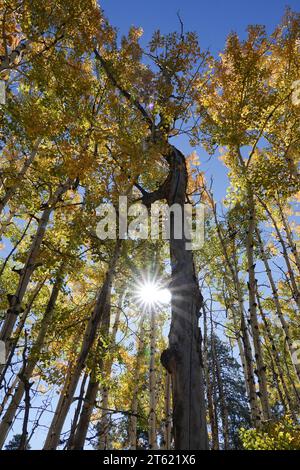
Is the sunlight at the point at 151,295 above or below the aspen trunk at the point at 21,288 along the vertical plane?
above

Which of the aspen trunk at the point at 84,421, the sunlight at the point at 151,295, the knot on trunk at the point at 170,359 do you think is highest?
the sunlight at the point at 151,295

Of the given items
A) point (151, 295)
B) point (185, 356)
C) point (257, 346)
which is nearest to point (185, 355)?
point (185, 356)

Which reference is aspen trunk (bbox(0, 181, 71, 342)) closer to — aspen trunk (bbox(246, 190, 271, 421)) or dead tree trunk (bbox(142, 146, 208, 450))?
dead tree trunk (bbox(142, 146, 208, 450))

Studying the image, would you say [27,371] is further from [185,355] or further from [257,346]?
[257,346]

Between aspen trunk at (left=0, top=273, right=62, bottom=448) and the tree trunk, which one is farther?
aspen trunk at (left=0, top=273, right=62, bottom=448)

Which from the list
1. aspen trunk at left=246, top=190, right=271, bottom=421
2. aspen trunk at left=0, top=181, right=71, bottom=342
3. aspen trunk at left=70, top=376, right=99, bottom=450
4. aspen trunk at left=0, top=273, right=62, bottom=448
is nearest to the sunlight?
aspen trunk at left=246, top=190, right=271, bottom=421

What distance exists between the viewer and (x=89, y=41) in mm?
8188

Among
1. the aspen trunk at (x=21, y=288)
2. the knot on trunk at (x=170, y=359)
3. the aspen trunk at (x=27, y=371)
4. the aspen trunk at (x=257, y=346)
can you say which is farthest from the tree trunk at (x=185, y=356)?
the aspen trunk at (x=27, y=371)

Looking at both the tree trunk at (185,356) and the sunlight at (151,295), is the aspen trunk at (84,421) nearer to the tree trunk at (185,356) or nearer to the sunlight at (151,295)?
the tree trunk at (185,356)

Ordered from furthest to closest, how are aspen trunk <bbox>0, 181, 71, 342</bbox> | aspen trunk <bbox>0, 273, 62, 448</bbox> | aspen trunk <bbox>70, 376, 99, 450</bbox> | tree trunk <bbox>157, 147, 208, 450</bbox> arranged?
aspen trunk <bbox>0, 273, 62, 448</bbox>
aspen trunk <bbox>0, 181, 71, 342</bbox>
aspen trunk <bbox>70, 376, 99, 450</bbox>
tree trunk <bbox>157, 147, 208, 450</bbox>

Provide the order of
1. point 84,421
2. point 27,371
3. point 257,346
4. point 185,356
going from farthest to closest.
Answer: point 27,371
point 257,346
point 84,421
point 185,356

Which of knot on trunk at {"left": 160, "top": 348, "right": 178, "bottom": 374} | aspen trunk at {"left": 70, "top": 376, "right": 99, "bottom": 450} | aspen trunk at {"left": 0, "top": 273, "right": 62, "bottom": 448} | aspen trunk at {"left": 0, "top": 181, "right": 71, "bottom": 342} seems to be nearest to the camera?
knot on trunk at {"left": 160, "top": 348, "right": 178, "bottom": 374}

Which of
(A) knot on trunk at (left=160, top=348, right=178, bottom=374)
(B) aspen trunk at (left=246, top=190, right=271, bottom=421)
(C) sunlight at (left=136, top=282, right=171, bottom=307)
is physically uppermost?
(C) sunlight at (left=136, top=282, right=171, bottom=307)

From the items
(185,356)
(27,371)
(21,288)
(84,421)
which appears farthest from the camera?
(27,371)
